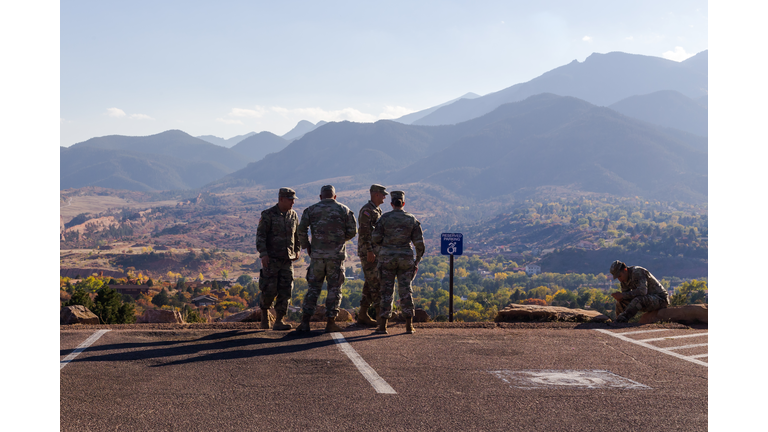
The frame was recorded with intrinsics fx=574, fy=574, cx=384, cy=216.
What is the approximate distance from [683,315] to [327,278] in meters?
6.84

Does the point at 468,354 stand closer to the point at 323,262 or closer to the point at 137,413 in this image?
the point at 323,262

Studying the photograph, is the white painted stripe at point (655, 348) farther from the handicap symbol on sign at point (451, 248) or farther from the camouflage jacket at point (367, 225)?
the camouflage jacket at point (367, 225)

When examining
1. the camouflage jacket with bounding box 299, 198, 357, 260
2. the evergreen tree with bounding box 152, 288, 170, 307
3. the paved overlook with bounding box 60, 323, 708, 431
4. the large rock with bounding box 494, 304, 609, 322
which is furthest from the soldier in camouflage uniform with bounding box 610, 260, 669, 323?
the evergreen tree with bounding box 152, 288, 170, 307

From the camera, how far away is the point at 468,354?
7.59 meters

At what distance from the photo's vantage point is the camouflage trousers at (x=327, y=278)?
904 cm

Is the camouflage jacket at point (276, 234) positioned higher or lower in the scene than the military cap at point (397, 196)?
lower

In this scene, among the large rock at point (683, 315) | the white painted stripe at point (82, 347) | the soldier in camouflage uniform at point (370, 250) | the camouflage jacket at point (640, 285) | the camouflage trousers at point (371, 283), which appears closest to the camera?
the white painted stripe at point (82, 347)

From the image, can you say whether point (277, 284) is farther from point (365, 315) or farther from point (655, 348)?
point (655, 348)

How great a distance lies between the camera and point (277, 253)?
9.54 m

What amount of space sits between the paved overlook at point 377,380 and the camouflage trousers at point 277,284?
Result: 585mm

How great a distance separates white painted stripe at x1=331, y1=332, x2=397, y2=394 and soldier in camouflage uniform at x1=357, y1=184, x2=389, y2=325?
1.38 m

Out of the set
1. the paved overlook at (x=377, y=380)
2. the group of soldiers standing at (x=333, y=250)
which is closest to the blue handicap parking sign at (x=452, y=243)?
the group of soldiers standing at (x=333, y=250)

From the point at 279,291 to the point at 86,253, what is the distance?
138m

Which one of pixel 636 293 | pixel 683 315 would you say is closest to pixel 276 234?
pixel 636 293
